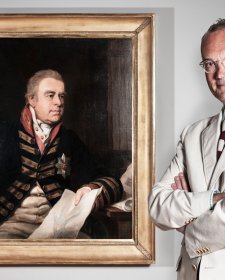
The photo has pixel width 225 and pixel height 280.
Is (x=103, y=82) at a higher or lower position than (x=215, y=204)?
higher

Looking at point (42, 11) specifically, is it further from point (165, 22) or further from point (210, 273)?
point (210, 273)

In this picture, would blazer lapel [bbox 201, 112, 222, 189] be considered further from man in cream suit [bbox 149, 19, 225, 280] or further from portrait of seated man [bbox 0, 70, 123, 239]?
portrait of seated man [bbox 0, 70, 123, 239]

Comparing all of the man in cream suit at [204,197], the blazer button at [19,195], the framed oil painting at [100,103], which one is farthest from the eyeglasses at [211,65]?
the blazer button at [19,195]

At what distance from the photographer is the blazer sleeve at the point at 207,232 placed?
7.36ft

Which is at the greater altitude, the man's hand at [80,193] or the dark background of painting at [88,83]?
the dark background of painting at [88,83]

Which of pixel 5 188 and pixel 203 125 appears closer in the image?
pixel 203 125

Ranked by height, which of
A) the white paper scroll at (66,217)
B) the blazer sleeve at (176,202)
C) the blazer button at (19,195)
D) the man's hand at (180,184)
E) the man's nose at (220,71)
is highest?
the man's nose at (220,71)

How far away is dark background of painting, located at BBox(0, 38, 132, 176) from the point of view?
14.1ft

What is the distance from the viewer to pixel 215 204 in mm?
2291

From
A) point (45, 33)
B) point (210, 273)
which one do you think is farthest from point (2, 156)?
point (210, 273)

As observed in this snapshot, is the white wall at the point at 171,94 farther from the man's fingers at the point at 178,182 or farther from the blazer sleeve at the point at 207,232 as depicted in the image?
the blazer sleeve at the point at 207,232

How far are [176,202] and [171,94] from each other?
1990 mm

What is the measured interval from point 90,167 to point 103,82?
0.60 meters

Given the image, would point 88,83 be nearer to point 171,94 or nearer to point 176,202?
point 171,94
